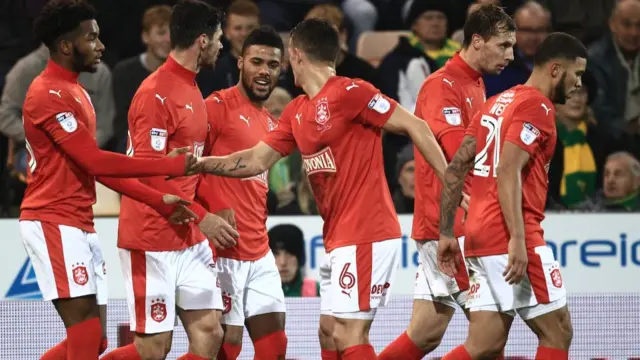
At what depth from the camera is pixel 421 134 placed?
588cm

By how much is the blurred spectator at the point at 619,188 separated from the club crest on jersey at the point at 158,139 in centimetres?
438

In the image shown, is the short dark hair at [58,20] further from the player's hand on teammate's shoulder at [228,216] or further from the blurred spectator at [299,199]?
the blurred spectator at [299,199]

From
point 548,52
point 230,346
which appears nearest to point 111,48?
point 230,346

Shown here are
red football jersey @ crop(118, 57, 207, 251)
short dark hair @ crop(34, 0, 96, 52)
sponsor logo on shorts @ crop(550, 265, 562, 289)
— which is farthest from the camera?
red football jersey @ crop(118, 57, 207, 251)

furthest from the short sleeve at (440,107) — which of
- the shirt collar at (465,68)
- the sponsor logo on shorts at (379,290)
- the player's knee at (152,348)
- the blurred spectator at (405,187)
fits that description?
the blurred spectator at (405,187)

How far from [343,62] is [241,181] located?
324 centimetres

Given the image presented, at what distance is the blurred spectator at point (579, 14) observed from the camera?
33.7ft

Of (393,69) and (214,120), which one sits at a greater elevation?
(393,69)

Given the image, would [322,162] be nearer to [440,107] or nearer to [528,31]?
[440,107]

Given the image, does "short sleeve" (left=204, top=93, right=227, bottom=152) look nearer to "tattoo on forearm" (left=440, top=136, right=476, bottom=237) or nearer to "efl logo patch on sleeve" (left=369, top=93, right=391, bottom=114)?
"efl logo patch on sleeve" (left=369, top=93, right=391, bottom=114)

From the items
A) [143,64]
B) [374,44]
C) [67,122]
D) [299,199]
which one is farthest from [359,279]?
[374,44]

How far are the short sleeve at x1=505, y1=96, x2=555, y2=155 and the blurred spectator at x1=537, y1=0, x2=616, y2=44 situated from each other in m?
4.69

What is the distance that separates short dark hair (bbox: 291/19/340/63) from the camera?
20.0 ft

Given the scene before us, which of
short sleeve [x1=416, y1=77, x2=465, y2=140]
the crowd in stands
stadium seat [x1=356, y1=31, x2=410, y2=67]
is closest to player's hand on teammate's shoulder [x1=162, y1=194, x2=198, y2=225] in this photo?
short sleeve [x1=416, y1=77, x2=465, y2=140]
